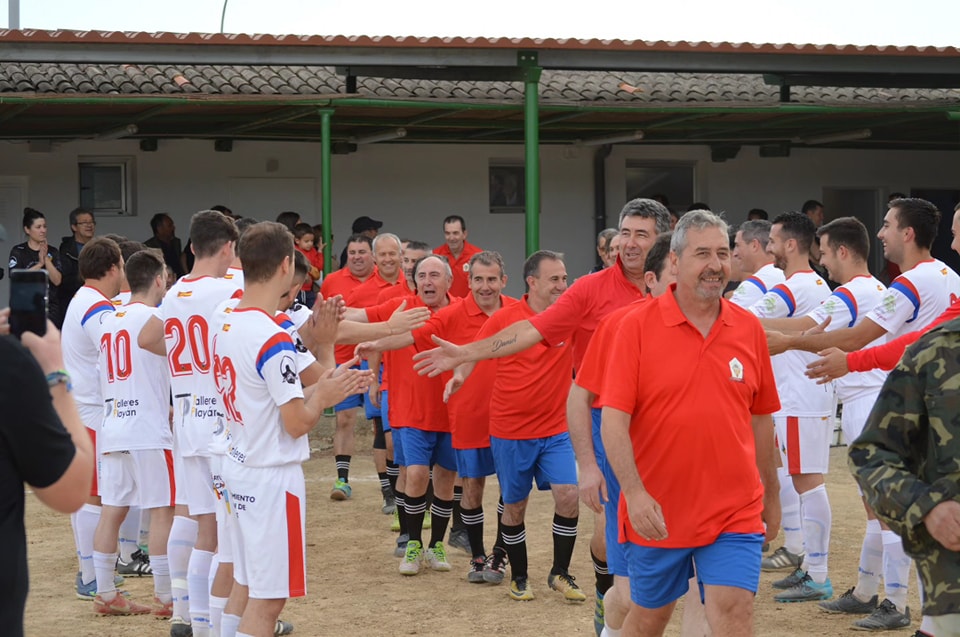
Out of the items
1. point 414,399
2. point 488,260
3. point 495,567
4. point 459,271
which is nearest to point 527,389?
point 488,260

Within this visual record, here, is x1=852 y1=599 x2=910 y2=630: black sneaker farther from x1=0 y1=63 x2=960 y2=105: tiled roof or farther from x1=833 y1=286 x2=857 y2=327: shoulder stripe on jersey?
x1=0 y1=63 x2=960 y2=105: tiled roof

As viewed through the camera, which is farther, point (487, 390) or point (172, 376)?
point (487, 390)

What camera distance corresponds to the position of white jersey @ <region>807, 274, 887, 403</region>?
6930 millimetres

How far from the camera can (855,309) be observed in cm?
694

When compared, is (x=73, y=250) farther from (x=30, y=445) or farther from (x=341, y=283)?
(x=30, y=445)

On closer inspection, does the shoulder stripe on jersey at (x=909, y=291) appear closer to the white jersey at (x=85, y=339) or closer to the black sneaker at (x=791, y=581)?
the black sneaker at (x=791, y=581)

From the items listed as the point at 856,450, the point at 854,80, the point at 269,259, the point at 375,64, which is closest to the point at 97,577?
the point at 269,259

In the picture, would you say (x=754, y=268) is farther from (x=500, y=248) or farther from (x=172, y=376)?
(x=500, y=248)

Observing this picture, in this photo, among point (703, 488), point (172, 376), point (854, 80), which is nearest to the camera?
point (703, 488)

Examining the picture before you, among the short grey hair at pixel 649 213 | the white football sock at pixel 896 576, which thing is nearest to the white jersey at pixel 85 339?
the short grey hair at pixel 649 213

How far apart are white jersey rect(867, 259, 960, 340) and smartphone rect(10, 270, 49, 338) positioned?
4701 millimetres

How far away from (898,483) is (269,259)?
9.16 ft

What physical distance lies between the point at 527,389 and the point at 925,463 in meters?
4.28

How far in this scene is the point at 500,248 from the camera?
17781 millimetres
